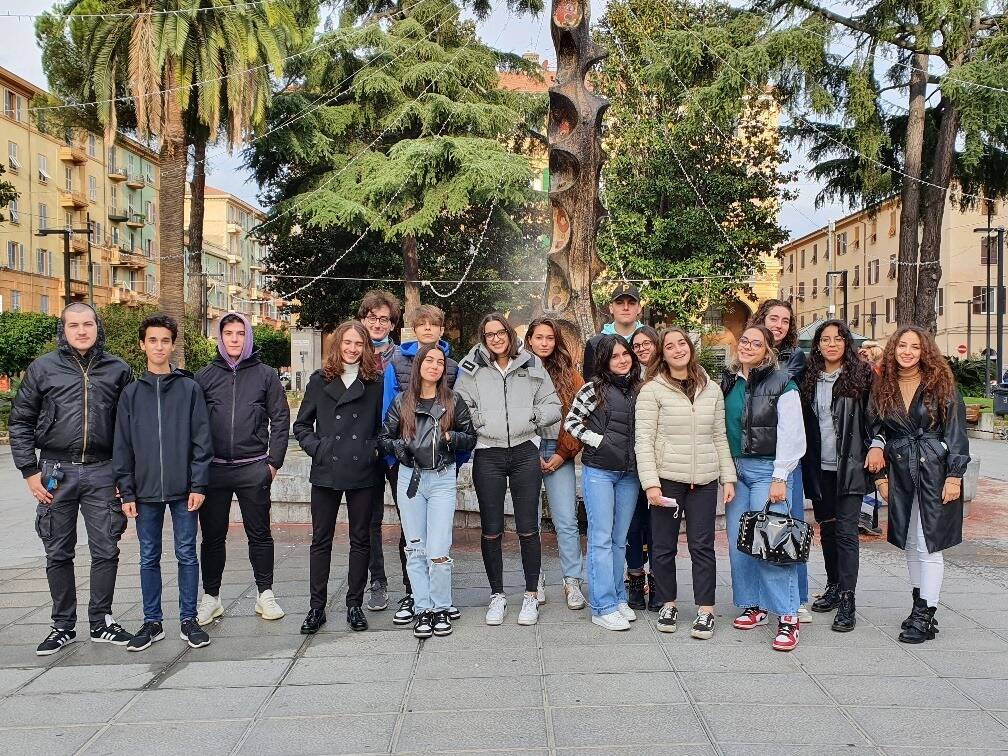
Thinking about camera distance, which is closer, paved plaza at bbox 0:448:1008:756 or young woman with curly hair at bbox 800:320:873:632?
paved plaza at bbox 0:448:1008:756

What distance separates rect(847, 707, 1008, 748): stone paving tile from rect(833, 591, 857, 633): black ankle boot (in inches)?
46.4

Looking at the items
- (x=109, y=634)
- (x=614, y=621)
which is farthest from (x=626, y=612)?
(x=109, y=634)

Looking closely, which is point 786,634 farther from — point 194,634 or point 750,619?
point 194,634

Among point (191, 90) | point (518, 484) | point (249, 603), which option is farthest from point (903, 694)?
point (191, 90)

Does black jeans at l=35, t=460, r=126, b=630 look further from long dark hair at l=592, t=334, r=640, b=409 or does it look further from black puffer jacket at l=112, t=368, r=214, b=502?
long dark hair at l=592, t=334, r=640, b=409

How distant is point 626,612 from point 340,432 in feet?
6.18

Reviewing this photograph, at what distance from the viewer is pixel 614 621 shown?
4.91 meters

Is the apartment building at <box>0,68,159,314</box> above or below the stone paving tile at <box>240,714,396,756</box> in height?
above

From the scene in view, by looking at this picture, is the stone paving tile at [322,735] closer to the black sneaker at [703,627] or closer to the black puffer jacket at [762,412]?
the black sneaker at [703,627]

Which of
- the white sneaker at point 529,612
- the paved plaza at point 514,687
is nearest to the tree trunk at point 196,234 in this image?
the paved plaza at point 514,687

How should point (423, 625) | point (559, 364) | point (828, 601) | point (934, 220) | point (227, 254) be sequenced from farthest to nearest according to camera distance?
point (227, 254) < point (934, 220) < point (559, 364) < point (828, 601) < point (423, 625)

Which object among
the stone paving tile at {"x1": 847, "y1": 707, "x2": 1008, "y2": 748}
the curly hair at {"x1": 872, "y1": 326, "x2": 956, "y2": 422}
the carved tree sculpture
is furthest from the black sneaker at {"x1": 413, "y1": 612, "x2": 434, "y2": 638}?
the carved tree sculpture

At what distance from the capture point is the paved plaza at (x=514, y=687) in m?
3.47

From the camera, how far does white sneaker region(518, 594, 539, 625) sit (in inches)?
198
